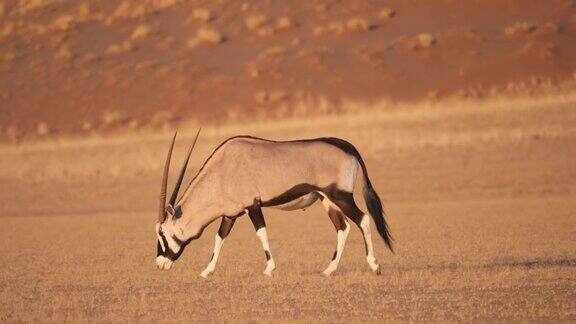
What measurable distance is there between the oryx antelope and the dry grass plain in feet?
1.45

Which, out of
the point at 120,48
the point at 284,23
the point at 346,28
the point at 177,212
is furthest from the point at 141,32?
the point at 177,212

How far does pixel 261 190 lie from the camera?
42.5ft

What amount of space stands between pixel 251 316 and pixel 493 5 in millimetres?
35038

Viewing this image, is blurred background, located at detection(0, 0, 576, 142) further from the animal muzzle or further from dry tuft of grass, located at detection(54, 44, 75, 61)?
the animal muzzle

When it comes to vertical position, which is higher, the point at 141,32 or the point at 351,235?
the point at 141,32

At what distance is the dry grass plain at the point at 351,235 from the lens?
35.4 ft

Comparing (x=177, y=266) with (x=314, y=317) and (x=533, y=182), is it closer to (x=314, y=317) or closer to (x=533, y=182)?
(x=314, y=317)

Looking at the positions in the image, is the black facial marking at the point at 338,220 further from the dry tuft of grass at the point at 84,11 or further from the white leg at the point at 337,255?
Answer: the dry tuft of grass at the point at 84,11

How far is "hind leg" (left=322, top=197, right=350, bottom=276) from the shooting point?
13.1m

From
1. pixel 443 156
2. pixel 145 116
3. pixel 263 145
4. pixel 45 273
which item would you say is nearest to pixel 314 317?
pixel 263 145

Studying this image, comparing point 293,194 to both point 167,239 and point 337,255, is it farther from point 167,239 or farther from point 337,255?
point 167,239

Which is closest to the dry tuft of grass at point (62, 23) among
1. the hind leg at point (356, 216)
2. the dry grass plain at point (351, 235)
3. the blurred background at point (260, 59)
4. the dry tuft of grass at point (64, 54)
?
the blurred background at point (260, 59)

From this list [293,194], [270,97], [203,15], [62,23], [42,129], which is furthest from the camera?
[62,23]

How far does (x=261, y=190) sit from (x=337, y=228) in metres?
0.94
